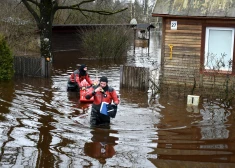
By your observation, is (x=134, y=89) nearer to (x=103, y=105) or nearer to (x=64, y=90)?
(x=64, y=90)

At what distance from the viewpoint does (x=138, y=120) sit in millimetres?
11211

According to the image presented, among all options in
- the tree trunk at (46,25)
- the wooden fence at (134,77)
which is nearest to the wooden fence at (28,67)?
the tree trunk at (46,25)

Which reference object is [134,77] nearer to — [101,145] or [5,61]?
[5,61]

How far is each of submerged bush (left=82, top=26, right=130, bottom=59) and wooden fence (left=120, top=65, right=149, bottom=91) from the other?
38.7ft

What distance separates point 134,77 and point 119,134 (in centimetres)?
691

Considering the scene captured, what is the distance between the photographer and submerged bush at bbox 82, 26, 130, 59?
2814cm

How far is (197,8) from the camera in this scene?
15.0m

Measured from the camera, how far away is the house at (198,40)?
582 inches

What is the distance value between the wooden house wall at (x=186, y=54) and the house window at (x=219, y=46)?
24 centimetres

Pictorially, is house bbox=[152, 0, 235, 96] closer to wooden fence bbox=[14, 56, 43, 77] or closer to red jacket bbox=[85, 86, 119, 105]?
red jacket bbox=[85, 86, 119, 105]

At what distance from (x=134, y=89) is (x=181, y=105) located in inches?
134

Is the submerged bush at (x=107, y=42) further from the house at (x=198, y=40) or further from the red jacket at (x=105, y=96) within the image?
the red jacket at (x=105, y=96)

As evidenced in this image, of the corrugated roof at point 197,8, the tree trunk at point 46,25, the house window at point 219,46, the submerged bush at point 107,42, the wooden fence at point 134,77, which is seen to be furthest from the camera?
the submerged bush at point 107,42

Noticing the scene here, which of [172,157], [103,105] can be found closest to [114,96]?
[103,105]
